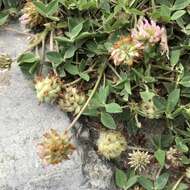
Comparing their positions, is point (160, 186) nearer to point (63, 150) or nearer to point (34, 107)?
point (63, 150)

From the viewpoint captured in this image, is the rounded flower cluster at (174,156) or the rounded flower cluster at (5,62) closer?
the rounded flower cluster at (174,156)

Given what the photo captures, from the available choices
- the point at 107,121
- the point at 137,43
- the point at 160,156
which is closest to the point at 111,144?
the point at 107,121

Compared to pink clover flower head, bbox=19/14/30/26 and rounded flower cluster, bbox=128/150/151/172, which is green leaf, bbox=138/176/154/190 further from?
pink clover flower head, bbox=19/14/30/26

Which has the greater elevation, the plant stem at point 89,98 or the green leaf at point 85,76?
the green leaf at point 85,76

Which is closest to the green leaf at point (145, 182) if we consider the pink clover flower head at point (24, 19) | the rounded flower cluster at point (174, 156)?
the rounded flower cluster at point (174, 156)

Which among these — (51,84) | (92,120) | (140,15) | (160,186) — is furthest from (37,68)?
(160,186)

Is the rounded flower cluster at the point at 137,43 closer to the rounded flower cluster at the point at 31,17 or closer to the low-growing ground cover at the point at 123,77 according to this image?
the low-growing ground cover at the point at 123,77

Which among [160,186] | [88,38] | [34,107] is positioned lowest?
[160,186]
